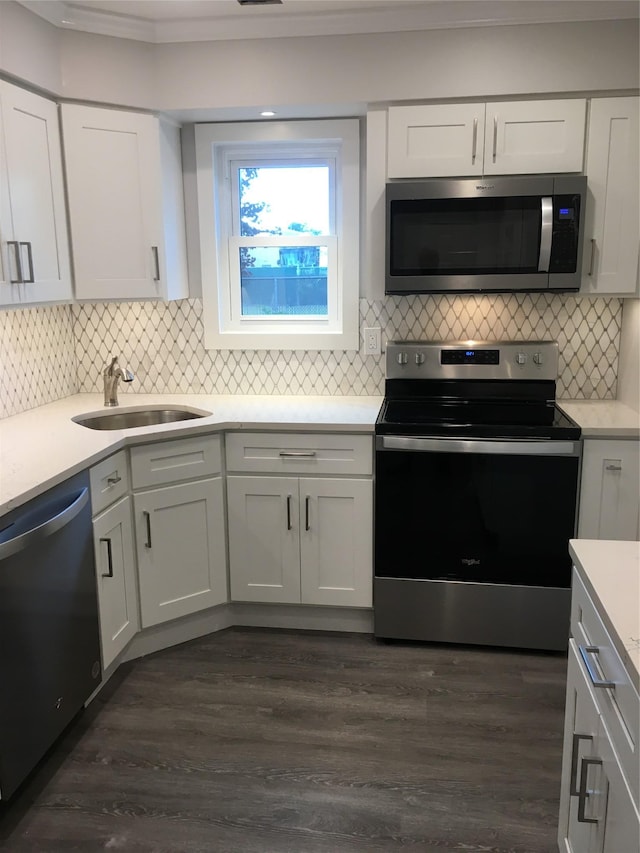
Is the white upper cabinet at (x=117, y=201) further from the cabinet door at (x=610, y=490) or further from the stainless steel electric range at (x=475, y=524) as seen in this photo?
the cabinet door at (x=610, y=490)

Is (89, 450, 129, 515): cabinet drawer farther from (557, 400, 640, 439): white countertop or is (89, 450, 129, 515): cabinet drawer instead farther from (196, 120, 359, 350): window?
(557, 400, 640, 439): white countertop

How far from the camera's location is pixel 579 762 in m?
1.53

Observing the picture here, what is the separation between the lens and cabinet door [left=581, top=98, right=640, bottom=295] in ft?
9.06

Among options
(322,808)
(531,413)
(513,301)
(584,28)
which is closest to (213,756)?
(322,808)

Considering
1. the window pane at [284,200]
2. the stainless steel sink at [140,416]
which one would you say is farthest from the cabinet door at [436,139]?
the stainless steel sink at [140,416]

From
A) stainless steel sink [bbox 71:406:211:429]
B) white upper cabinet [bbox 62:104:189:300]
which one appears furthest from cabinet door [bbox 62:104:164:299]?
stainless steel sink [bbox 71:406:211:429]

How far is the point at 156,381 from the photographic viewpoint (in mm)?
3543

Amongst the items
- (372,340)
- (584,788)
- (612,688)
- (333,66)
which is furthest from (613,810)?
(333,66)

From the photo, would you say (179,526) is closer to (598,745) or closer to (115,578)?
(115,578)

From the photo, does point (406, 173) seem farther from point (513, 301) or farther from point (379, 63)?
point (513, 301)

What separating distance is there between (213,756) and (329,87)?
2.52m

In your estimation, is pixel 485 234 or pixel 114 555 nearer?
pixel 114 555

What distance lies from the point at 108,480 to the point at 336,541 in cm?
97

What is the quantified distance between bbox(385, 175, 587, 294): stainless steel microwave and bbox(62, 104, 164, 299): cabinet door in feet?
3.31
